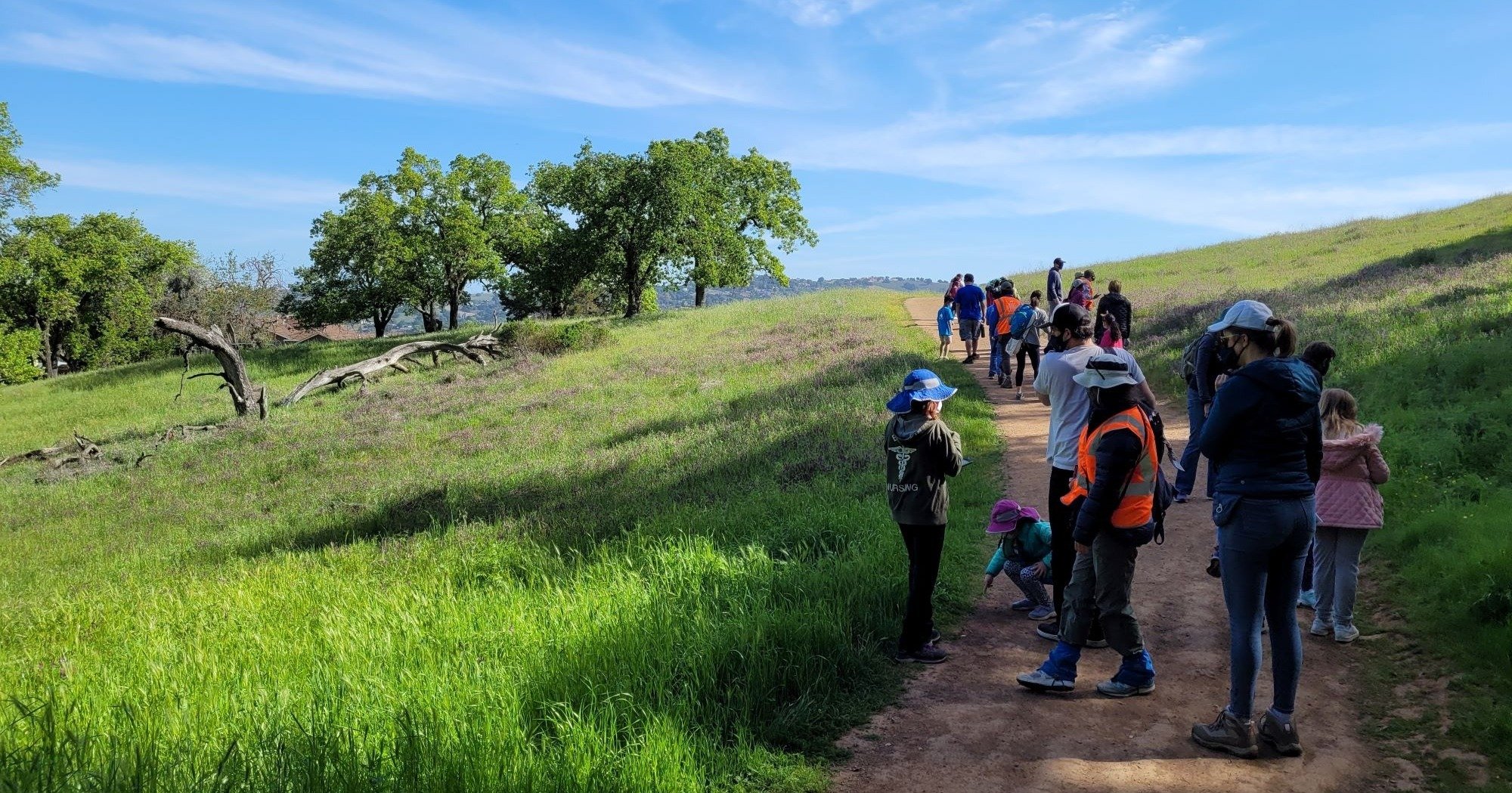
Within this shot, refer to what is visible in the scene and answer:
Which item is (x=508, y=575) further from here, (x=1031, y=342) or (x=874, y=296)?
(x=874, y=296)

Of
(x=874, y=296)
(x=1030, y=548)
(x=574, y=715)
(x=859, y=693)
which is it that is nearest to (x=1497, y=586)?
(x=1030, y=548)

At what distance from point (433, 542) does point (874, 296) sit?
43300mm

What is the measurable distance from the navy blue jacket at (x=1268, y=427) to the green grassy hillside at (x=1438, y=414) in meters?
1.79

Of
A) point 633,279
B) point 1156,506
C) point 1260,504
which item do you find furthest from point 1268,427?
point 633,279

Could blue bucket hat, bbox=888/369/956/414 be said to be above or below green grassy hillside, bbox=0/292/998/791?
above

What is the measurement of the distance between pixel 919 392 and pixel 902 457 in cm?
44

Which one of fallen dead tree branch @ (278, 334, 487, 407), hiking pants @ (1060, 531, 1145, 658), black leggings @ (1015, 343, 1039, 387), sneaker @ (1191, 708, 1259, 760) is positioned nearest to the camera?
sneaker @ (1191, 708, 1259, 760)

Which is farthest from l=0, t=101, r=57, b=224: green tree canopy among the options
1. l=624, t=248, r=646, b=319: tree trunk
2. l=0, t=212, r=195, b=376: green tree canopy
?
l=624, t=248, r=646, b=319: tree trunk

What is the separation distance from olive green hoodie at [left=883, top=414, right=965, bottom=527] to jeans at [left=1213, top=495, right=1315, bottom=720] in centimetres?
157

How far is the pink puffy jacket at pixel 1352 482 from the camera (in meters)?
5.79

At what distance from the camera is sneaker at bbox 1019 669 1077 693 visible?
16.9 ft

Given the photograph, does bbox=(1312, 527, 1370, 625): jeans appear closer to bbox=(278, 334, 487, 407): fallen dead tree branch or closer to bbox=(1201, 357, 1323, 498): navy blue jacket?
bbox=(1201, 357, 1323, 498): navy blue jacket

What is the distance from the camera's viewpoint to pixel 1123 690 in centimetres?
514

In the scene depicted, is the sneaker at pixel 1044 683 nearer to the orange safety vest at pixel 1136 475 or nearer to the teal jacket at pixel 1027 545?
the orange safety vest at pixel 1136 475
